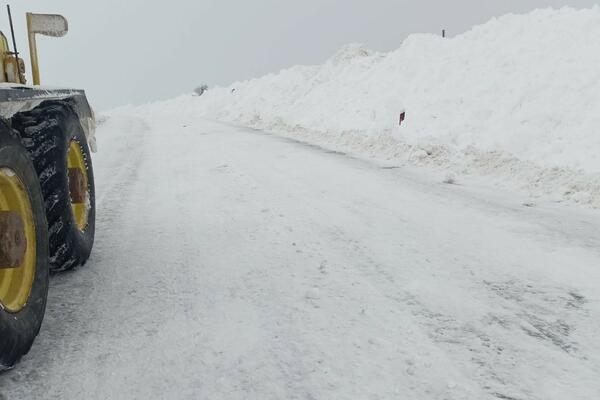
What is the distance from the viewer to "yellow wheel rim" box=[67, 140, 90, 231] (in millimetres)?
3691

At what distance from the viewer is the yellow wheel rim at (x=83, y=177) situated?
145 inches

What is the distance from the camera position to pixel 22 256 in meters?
2.21

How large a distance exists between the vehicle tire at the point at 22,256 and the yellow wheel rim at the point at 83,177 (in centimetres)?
125

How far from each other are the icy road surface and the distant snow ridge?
2.02m

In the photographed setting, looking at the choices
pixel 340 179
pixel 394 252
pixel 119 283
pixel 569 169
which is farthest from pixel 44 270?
pixel 569 169

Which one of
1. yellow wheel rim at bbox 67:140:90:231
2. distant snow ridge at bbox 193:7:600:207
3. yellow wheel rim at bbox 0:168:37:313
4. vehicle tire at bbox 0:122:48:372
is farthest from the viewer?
distant snow ridge at bbox 193:7:600:207

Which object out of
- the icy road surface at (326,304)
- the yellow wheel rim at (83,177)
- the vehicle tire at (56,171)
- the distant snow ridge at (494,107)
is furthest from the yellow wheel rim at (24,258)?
the distant snow ridge at (494,107)

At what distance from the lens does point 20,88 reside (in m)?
2.46

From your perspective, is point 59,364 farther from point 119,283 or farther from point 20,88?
point 20,88

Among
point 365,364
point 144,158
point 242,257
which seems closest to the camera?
point 365,364

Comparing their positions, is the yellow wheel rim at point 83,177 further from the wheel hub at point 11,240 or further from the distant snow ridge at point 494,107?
the distant snow ridge at point 494,107

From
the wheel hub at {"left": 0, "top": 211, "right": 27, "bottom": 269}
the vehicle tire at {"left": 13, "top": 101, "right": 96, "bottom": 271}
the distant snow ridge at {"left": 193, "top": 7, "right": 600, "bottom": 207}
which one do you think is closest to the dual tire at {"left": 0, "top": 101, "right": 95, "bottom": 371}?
the vehicle tire at {"left": 13, "top": 101, "right": 96, "bottom": 271}

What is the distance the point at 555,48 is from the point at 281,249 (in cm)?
892

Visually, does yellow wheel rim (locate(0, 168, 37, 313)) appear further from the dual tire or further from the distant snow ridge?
the distant snow ridge
